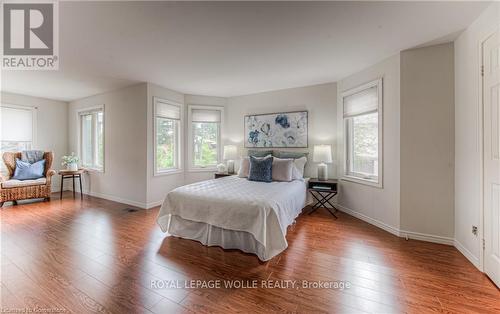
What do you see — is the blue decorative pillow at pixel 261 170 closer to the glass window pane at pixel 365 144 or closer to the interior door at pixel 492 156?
the glass window pane at pixel 365 144

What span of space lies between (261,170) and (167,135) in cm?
237

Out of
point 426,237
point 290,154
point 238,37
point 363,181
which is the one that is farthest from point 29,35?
point 426,237

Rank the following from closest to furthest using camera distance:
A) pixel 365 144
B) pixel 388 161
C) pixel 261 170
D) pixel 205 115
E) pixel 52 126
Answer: pixel 388 161
pixel 365 144
pixel 261 170
pixel 205 115
pixel 52 126

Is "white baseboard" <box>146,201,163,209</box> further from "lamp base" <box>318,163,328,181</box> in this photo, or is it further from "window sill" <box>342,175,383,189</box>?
"window sill" <box>342,175,383,189</box>

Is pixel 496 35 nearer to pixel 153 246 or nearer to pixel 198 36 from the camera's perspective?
pixel 198 36

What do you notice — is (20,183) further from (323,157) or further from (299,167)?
(323,157)

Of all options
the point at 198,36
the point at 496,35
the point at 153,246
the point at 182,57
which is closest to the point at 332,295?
the point at 153,246

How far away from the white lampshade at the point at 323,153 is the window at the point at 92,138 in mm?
4881

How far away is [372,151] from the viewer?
3.40 metres

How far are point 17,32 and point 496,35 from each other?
15.4ft

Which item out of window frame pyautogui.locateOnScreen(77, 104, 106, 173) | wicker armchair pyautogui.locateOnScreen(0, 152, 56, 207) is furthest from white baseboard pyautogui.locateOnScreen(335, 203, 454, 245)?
wicker armchair pyautogui.locateOnScreen(0, 152, 56, 207)

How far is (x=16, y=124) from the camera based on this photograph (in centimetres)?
493

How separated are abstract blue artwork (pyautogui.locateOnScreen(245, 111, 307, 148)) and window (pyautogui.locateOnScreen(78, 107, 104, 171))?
140 inches

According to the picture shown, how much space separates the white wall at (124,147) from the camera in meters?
4.19
